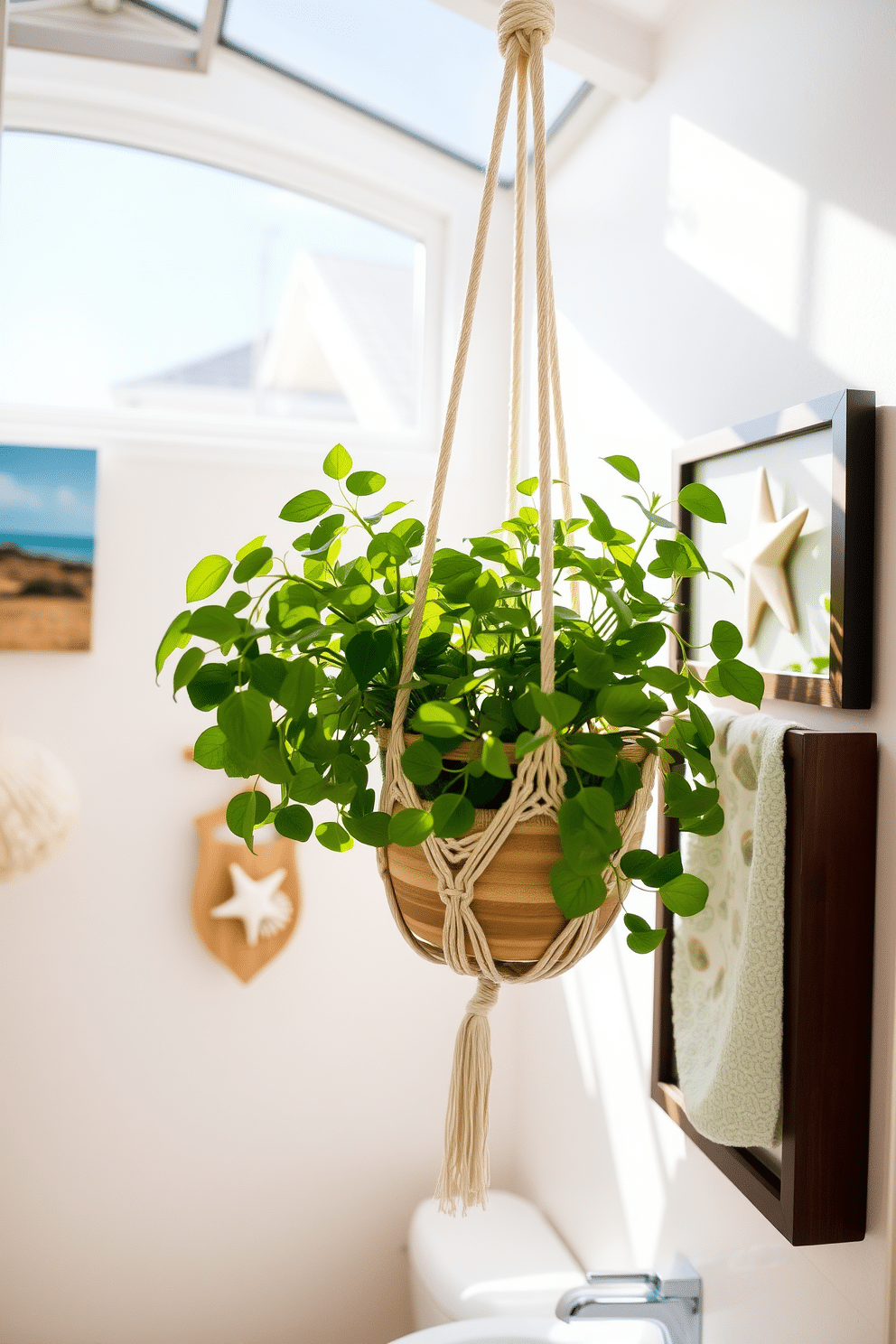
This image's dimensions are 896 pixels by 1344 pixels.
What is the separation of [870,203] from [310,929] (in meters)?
1.50

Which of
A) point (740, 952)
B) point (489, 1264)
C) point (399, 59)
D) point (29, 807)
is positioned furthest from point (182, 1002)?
point (399, 59)

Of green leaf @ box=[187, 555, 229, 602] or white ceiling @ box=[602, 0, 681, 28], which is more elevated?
white ceiling @ box=[602, 0, 681, 28]

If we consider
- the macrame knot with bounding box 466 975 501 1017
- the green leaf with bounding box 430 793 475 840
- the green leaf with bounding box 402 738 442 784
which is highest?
the green leaf with bounding box 402 738 442 784

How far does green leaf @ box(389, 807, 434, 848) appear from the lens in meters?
0.61

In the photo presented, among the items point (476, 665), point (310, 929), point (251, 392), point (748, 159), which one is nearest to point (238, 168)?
point (251, 392)

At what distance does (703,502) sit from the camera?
2.35ft

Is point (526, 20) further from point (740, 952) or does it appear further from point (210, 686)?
point (740, 952)

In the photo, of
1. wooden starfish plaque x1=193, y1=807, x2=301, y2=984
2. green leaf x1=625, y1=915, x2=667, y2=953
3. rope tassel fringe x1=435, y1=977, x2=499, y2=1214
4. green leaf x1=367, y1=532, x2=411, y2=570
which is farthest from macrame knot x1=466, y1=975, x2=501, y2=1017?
wooden starfish plaque x1=193, y1=807, x2=301, y2=984

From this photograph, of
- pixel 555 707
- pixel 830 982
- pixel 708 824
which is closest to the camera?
pixel 555 707

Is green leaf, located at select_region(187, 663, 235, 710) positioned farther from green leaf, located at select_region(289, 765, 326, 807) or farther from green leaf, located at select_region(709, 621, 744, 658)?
green leaf, located at select_region(709, 621, 744, 658)

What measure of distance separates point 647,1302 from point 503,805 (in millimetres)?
903

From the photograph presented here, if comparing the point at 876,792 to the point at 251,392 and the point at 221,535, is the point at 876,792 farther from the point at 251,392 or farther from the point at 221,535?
the point at 251,392

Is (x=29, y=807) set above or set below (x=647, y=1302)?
above

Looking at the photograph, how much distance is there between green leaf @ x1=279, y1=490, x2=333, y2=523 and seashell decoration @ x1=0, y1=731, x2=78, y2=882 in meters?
1.08
